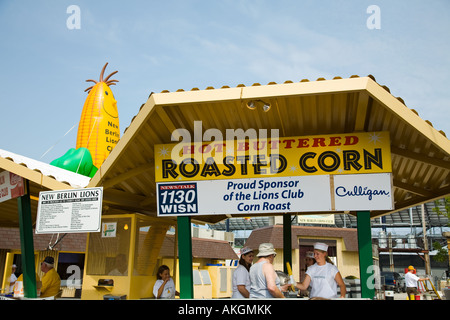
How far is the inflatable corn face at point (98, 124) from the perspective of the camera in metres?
19.3

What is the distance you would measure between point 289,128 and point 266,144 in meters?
0.50

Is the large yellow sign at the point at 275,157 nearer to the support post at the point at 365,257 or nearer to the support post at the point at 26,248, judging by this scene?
the support post at the point at 365,257

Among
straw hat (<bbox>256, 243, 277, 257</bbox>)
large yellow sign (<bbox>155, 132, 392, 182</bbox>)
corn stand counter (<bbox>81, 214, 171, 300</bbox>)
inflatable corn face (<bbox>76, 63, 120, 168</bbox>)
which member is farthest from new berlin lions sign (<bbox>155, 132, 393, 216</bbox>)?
inflatable corn face (<bbox>76, 63, 120, 168</bbox>)

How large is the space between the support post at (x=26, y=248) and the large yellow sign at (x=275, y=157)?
324 centimetres

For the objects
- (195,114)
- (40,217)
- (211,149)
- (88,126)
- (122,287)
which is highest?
(88,126)

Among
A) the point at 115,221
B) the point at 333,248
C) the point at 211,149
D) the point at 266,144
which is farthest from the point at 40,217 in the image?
the point at 333,248

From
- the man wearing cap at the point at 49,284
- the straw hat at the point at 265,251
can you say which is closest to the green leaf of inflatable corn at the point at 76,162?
the man wearing cap at the point at 49,284

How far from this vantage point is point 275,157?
24.6 ft

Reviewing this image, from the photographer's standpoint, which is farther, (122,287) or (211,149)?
(122,287)

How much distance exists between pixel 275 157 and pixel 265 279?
7.05ft

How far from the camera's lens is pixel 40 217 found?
794 centimetres

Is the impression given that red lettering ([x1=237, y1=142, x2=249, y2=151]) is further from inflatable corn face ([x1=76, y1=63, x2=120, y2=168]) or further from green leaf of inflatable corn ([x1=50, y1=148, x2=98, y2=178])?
inflatable corn face ([x1=76, y1=63, x2=120, y2=168])
